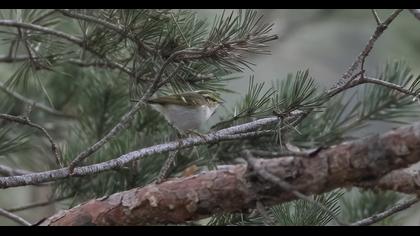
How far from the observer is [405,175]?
42.8 inches

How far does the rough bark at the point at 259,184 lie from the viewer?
3.06 feet

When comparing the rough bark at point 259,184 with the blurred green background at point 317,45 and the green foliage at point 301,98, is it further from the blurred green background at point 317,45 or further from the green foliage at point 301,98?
the blurred green background at point 317,45

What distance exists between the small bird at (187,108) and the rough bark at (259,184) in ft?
2.93

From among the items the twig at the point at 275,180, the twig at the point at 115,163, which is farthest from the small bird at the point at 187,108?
the twig at the point at 275,180

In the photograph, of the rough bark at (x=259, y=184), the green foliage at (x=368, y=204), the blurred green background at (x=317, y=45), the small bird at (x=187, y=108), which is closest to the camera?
the rough bark at (x=259, y=184)

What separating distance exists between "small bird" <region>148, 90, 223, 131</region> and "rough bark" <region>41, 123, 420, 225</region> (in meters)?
0.89

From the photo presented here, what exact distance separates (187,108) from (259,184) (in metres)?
1.20

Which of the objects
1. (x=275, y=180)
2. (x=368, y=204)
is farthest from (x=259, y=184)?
(x=368, y=204)
